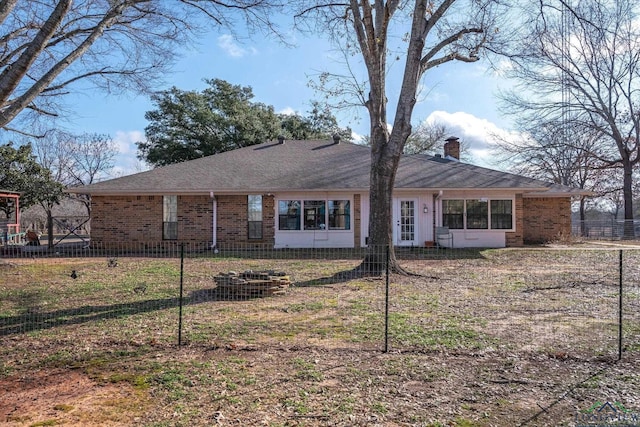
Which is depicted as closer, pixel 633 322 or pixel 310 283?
pixel 633 322

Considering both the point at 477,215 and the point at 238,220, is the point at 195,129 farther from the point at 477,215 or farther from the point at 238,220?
the point at 477,215

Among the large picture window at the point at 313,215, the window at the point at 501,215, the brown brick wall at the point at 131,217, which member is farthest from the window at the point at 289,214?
the window at the point at 501,215

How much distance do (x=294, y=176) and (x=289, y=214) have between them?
166cm

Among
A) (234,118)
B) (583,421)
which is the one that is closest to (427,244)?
(583,421)

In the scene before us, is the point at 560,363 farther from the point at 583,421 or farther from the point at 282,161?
the point at 282,161

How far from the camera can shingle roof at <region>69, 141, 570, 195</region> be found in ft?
51.8

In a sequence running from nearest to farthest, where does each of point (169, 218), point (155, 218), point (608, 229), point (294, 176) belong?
point (155, 218) → point (169, 218) → point (294, 176) → point (608, 229)

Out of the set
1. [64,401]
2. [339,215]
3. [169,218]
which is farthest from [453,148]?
[64,401]

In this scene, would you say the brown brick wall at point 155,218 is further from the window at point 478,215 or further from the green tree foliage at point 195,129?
the green tree foliage at point 195,129

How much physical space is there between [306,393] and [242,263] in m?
8.58

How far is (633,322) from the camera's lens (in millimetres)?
5879

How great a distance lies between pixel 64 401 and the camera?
344 cm

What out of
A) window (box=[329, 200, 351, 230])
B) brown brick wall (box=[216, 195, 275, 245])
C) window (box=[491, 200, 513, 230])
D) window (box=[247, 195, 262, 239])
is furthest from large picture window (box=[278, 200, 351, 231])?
window (box=[491, 200, 513, 230])

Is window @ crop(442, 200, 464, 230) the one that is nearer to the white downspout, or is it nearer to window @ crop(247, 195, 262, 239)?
window @ crop(247, 195, 262, 239)
